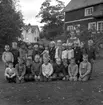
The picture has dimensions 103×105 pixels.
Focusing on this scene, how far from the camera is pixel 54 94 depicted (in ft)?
22.0

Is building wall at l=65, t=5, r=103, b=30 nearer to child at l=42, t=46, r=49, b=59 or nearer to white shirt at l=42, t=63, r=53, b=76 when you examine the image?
child at l=42, t=46, r=49, b=59

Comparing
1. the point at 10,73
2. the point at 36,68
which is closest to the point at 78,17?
the point at 36,68

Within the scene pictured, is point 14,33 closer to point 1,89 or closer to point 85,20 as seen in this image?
point 85,20

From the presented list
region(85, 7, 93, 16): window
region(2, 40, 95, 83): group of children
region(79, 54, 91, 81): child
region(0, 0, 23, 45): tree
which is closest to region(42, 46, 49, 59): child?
region(2, 40, 95, 83): group of children

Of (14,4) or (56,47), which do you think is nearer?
(56,47)

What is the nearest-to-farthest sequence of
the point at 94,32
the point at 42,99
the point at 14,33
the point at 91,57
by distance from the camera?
the point at 42,99 < the point at 91,57 < the point at 94,32 < the point at 14,33

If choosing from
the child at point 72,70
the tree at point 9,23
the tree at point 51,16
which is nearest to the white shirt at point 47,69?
the child at point 72,70

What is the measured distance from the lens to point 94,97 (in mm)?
6246

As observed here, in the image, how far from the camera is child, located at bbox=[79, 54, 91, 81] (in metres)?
8.66

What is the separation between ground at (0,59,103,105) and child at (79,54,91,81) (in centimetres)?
50

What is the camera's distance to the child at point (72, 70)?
8.79 m

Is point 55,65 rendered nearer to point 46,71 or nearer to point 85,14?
point 46,71

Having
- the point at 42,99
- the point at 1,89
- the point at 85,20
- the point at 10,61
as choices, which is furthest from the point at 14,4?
the point at 42,99

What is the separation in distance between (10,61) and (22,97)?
3349 mm
